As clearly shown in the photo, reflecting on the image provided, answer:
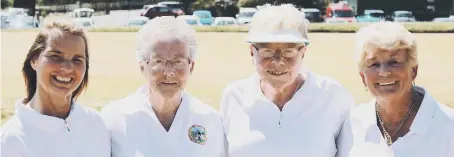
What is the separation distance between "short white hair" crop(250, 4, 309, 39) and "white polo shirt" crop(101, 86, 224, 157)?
615 mm

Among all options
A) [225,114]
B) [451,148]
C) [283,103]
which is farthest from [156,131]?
[451,148]

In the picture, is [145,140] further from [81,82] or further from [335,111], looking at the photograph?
[335,111]

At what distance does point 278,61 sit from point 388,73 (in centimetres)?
62

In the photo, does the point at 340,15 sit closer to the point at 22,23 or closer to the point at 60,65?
the point at 22,23

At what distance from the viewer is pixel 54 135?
11.2 feet

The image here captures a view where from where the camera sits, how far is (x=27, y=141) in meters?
3.30

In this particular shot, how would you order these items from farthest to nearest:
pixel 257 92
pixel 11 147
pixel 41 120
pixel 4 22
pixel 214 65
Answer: pixel 4 22 → pixel 214 65 → pixel 257 92 → pixel 41 120 → pixel 11 147

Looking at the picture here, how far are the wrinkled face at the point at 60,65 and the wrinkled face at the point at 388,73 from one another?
4.96 ft

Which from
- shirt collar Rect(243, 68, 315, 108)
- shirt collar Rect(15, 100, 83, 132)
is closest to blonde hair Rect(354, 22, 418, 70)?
shirt collar Rect(243, 68, 315, 108)

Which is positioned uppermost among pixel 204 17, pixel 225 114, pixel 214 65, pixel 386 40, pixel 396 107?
pixel 386 40

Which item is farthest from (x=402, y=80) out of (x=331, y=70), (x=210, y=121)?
(x=331, y=70)

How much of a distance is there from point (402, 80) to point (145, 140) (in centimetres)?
143

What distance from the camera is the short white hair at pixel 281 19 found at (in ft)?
12.7

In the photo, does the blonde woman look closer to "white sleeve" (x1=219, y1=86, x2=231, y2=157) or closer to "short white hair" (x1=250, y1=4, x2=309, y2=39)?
"white sleeve" (x1=219, y1=86, x2=231, y2=157)
